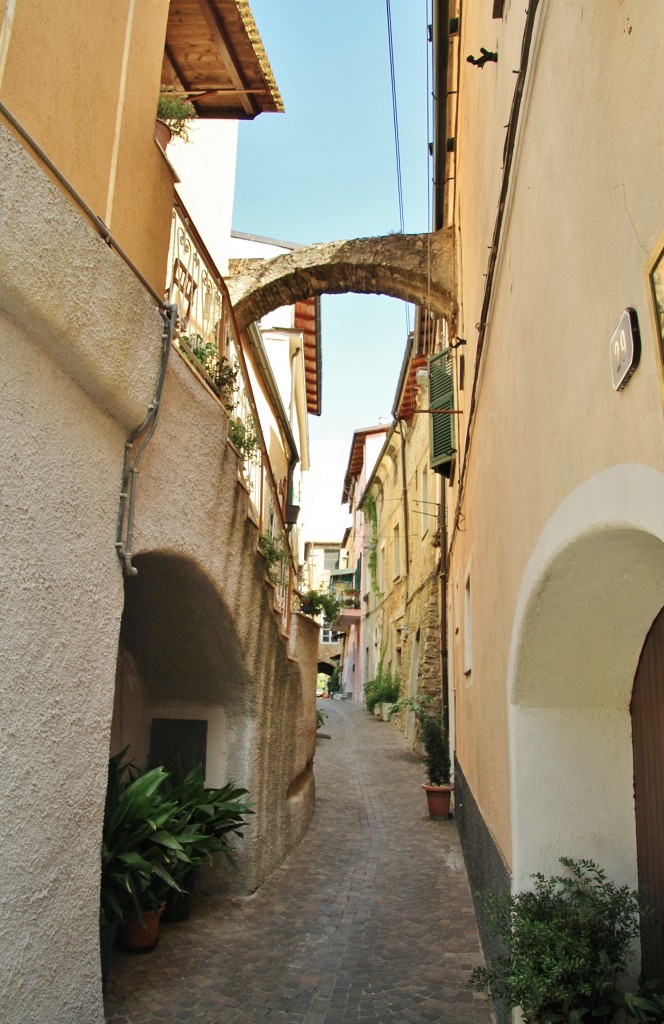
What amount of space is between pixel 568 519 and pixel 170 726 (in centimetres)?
454

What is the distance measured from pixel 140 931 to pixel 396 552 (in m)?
17.5

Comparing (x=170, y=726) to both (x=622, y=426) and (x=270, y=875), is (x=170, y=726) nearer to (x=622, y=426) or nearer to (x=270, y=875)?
(x=270, y=875)

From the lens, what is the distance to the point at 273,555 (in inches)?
272

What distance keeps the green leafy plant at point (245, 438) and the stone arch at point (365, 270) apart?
426cm

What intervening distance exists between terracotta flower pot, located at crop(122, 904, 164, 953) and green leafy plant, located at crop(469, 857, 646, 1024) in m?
2.45

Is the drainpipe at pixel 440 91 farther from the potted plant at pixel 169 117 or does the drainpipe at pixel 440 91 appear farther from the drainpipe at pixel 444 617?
the drainpipe at pixel 444 617

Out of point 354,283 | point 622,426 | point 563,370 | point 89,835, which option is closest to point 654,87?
point 622,426

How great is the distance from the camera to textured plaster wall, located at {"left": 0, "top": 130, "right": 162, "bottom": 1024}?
2.78 meters

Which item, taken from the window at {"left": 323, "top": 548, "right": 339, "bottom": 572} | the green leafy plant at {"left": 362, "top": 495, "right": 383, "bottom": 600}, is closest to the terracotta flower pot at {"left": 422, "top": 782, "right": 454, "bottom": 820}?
the green leafy plant at {"left": 362, "top": 495, "right": 383, "bottom": 600}

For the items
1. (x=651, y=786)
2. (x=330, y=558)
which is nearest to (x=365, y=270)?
(x=651, y=786)

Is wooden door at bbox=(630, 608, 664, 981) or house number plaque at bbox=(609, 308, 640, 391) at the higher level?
house number plaque at bbox=(609, 308, 640, 391)

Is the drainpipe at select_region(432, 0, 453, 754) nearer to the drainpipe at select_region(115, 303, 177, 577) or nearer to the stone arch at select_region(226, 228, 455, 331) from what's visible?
the stone arch at select_region(226, 228, 455, 331)

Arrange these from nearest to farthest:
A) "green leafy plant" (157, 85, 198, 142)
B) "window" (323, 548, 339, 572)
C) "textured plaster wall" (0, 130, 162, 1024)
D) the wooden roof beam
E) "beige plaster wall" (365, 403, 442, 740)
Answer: "textured plaster wall" (0, 130, 162, 1024) < "green leafy plant" (157, 85, 198, 142) < the wooden roof beam < "beige plaster wall" (365, 403, 442, 740) < "window" (323, 548, 339, 572)

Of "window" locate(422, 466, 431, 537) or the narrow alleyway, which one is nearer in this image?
the narrow alleyway
